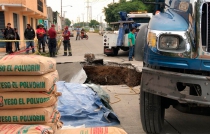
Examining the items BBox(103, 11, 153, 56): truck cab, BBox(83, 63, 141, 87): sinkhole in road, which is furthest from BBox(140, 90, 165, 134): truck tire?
BBox(103, 11, 153, 56): truck cab

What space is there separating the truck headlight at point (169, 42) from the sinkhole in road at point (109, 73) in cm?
496

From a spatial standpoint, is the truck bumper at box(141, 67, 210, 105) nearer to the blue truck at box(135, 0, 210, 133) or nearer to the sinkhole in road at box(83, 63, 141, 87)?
the blue truck at box(135, 0, 210, 133)

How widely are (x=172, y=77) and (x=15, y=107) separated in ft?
6.06

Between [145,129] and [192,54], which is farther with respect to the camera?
[145,129]

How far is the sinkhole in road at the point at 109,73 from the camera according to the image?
28.0 feet

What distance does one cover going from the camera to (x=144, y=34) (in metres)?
4.27

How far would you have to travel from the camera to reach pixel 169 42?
3328 mm

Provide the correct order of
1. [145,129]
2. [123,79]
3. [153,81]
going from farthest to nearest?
1. [123,79]
2. [145,129]
3. [153,81]

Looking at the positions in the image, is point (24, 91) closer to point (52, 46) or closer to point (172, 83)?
point (172, 83)

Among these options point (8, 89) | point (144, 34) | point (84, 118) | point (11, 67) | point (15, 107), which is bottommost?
point (84, 118)

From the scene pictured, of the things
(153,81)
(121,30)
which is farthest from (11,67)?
(121,30)

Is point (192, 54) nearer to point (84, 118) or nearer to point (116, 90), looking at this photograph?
point (84, 118)

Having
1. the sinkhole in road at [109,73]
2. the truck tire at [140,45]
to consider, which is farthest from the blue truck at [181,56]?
the sinkhole in road at [109,73]

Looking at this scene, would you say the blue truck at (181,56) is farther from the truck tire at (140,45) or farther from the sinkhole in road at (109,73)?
the sinkhole in road at (109,73)
